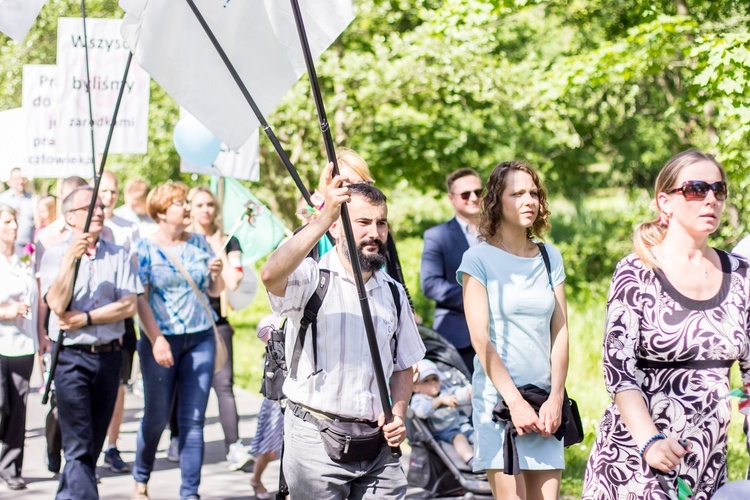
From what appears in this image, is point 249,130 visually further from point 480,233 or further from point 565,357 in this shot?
point 565,357

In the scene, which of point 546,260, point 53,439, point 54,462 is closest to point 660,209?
point 546,260

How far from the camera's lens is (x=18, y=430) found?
783 cm

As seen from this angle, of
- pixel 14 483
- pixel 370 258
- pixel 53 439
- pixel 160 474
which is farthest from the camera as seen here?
pixel 160 474

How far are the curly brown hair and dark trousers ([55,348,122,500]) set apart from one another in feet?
9.06

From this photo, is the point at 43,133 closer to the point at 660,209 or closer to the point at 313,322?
the point at 313,322

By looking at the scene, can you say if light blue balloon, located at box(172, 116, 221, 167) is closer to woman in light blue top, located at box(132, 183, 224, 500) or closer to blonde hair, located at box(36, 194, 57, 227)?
woman in light blue top, located at box(132, 183, 224, 500)

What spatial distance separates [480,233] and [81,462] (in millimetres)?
2905

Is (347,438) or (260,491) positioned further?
(260,491)

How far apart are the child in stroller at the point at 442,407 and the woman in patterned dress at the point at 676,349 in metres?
2.35

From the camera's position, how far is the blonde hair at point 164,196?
6926 millimetres

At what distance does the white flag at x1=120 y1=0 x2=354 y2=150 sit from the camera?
171 inches

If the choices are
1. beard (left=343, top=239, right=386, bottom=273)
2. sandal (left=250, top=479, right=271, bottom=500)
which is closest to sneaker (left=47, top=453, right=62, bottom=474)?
sandal (left=250, top=479, right=271, bottom=500)

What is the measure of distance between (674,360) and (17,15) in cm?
318

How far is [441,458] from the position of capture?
20.7 feet
